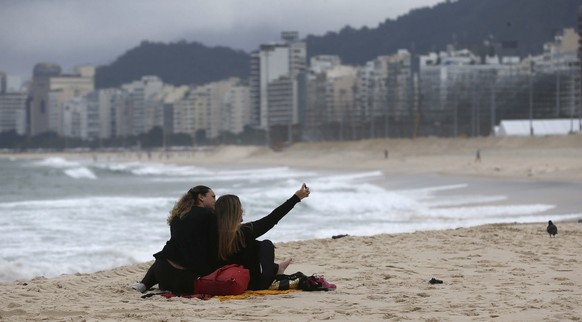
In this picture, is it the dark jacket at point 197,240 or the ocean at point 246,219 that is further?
the ocean at point 246,219

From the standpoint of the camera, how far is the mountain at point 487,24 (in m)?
151

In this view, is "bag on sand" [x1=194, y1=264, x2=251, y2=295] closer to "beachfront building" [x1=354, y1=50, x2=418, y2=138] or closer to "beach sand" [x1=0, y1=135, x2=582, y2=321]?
"beach sand" [x1=0, y1=135, x2=582, y2=321]

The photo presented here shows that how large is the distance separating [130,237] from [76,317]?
401 inches

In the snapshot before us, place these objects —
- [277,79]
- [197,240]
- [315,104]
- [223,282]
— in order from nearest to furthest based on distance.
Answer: [223,282]
[197,240]
[315,104]
[277,79]

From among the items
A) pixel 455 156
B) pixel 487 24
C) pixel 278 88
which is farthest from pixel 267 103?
pixel 455 156

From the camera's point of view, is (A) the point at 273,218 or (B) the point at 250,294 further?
(B) the point at 250,294

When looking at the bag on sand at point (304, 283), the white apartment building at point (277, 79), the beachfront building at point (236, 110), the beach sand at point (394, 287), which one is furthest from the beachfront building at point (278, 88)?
the bag on sand at point (304, 283)

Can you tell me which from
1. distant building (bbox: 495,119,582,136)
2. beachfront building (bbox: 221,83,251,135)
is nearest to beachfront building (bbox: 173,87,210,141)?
beachfront building (bbox: 221,83,251,135)

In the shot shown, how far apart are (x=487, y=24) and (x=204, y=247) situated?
545 ft

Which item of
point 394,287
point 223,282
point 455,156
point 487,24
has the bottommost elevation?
point 455,156

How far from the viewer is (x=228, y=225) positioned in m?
7.38

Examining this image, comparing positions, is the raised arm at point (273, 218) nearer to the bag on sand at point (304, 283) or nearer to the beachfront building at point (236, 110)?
the bag on sand at point (304, 283)

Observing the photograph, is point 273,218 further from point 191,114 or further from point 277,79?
point 191,114

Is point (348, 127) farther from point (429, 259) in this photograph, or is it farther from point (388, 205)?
point (429, 259)
